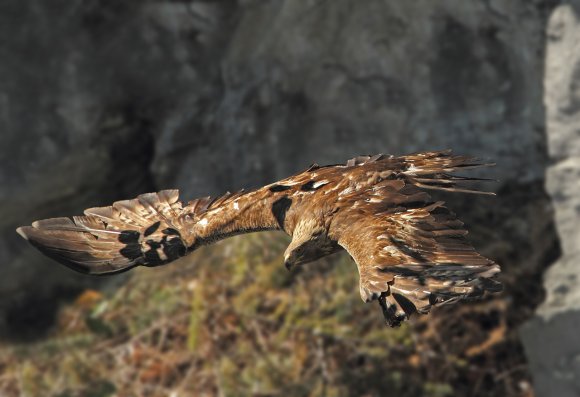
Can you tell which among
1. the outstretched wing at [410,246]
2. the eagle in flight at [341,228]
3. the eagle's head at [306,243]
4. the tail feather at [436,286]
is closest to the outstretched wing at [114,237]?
the eagle in flight at [341,228]

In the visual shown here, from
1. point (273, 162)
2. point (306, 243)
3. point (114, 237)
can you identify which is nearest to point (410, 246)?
point (306, 243)

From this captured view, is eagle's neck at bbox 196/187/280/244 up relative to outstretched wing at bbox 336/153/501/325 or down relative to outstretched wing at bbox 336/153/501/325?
up

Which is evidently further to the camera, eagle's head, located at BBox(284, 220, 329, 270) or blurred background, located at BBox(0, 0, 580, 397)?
blurred background, located at BBox(0, 0, 580, 397)

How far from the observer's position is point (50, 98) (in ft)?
23.5

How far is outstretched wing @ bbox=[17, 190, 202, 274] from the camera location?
4.55 m

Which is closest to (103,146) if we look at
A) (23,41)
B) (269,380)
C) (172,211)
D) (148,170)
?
(148,170)

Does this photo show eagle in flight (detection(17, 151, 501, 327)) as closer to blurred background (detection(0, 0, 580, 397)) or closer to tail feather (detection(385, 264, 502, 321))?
tail feather (detection(385, 264, 502, 321))

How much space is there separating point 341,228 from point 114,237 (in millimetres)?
1106

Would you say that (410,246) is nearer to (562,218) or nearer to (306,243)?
(306,243)

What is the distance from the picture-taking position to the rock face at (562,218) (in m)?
6.42

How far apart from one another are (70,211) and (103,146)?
1.63ft

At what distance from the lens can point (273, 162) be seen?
7.25 metres

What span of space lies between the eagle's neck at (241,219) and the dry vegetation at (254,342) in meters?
2.34

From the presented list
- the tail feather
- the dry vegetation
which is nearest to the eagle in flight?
the tail feather
